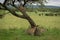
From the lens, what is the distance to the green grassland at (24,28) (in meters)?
11.3

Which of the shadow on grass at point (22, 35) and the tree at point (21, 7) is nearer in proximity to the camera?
the shadow on grass at point (22, 35)

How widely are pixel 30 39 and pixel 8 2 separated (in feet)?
9.19

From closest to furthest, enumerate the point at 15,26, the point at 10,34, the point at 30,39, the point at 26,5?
the point at 30,39 → the point at 10,34 → the point at 26,5 → the point at 15,26

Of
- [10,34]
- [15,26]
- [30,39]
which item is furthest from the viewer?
[15,26]

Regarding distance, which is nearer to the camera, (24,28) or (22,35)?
(22,35)

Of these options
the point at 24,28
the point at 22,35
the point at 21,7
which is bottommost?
the point at 24,28

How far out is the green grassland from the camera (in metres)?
11.3

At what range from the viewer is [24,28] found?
13539mm

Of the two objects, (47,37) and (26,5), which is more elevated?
(26,5)

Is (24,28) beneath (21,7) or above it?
beneath

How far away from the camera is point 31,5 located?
41.2 ft

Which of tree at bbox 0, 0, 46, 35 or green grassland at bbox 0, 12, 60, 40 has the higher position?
tree at bbox 0, 0, 46, 35

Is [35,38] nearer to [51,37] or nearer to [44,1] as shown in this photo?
[51,37]

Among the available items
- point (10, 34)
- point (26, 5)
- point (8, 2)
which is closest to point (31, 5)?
point (26, 5)
